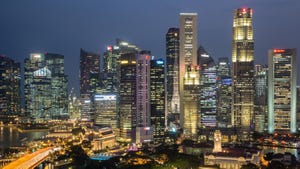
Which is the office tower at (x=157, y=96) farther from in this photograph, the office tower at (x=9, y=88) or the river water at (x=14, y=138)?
the office tower at (x=9, y=88)

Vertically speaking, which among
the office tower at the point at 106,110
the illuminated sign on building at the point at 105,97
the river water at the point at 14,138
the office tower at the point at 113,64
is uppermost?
the office tower at the point at 113,64

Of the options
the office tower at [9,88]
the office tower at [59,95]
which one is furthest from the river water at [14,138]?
the office tower at [59,95]

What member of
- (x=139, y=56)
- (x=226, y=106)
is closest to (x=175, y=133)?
(x=139, y=56)

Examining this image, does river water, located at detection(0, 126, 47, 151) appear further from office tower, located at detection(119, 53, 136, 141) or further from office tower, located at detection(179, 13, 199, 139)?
office tower, located at detection(179, 13, 199, 139)

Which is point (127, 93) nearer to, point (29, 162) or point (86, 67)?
point (29, 162)

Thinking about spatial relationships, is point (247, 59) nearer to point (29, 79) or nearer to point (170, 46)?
point (170, 46)

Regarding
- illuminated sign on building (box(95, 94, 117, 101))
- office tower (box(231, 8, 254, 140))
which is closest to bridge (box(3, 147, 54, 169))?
illuminated sign on building (box(95, 94, 117, 101))

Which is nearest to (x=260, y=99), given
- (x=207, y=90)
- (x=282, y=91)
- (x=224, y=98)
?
(x=224, y=98)

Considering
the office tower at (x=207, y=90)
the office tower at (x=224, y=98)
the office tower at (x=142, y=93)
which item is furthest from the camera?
the office tower at (x=224, y=98)
